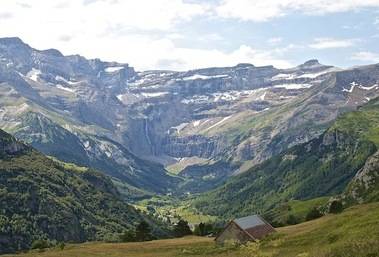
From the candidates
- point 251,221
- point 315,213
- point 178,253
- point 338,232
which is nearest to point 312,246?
point 338,232

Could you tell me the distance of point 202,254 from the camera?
8812 centimetres

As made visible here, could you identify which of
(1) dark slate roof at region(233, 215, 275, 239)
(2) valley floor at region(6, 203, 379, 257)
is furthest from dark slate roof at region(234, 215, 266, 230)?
(2) valley floor at region(6, 203, 379, 257)

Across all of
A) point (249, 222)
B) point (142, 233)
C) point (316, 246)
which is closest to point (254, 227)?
point (249, 222)

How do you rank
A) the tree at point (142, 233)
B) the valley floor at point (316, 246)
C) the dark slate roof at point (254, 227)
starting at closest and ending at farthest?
the valley floor at point (316, 246) < the dark slate roof at point (254, 227) < the tree at point (142, 233)

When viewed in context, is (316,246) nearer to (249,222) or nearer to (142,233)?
(249,222)

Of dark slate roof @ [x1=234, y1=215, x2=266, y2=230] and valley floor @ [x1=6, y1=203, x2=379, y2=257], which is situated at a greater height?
valley floor @ [x1=6, y1=203, x2=379, y2=257]

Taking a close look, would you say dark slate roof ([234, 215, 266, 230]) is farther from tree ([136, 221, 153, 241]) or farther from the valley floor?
tree ([136, 221, 153, 241])

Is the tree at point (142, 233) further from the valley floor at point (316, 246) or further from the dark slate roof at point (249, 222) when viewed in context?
the dark slate roof at point (249, 222)

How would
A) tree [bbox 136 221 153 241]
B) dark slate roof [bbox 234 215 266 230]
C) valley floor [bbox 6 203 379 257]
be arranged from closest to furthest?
valley floor [bbox 6 203 379 257] < dark slate roof [bbox 234 215 266 230] < tree [bbox 136 221 153 241]

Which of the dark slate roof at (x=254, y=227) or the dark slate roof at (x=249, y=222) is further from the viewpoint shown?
the dark slate roof at (x=249, y=222)

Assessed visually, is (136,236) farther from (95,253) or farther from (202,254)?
(202,254)

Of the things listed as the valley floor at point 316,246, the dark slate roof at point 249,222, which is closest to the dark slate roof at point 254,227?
the dark slate roof at point 249,222

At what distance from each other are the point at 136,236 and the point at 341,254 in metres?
135

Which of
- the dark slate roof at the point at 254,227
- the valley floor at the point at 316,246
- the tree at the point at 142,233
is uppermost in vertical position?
the valley floor at the point at 316,246
